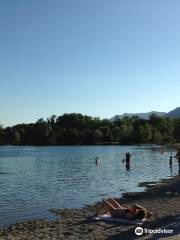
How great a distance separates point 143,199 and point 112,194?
559cm

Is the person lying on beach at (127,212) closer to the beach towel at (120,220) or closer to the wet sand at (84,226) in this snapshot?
the beach towel at (120,220)

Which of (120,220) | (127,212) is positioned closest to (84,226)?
(120,220)

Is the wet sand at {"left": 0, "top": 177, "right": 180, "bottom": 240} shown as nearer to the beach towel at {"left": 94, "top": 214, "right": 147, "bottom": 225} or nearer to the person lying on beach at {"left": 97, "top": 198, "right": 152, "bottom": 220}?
the beach towel at {"left": 94, "top": 214, "right": 147, "bottom": 225}

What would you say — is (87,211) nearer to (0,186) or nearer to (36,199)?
(36,199)

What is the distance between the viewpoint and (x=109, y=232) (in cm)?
2141

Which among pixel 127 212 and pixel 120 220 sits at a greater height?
pixel 127 212

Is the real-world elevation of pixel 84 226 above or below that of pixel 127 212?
below

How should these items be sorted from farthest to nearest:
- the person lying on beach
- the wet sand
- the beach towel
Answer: the person lying on beach < the beach towel < the wet sand

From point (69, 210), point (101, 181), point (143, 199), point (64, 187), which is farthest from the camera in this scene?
point (101, 181)

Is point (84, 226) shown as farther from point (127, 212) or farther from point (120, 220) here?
point (127, 212)

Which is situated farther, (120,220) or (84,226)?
(120,220)

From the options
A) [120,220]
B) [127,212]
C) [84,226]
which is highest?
[127,212]

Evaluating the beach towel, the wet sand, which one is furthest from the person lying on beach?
the wet sand

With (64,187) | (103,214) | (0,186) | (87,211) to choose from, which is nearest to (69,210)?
(87,211)
